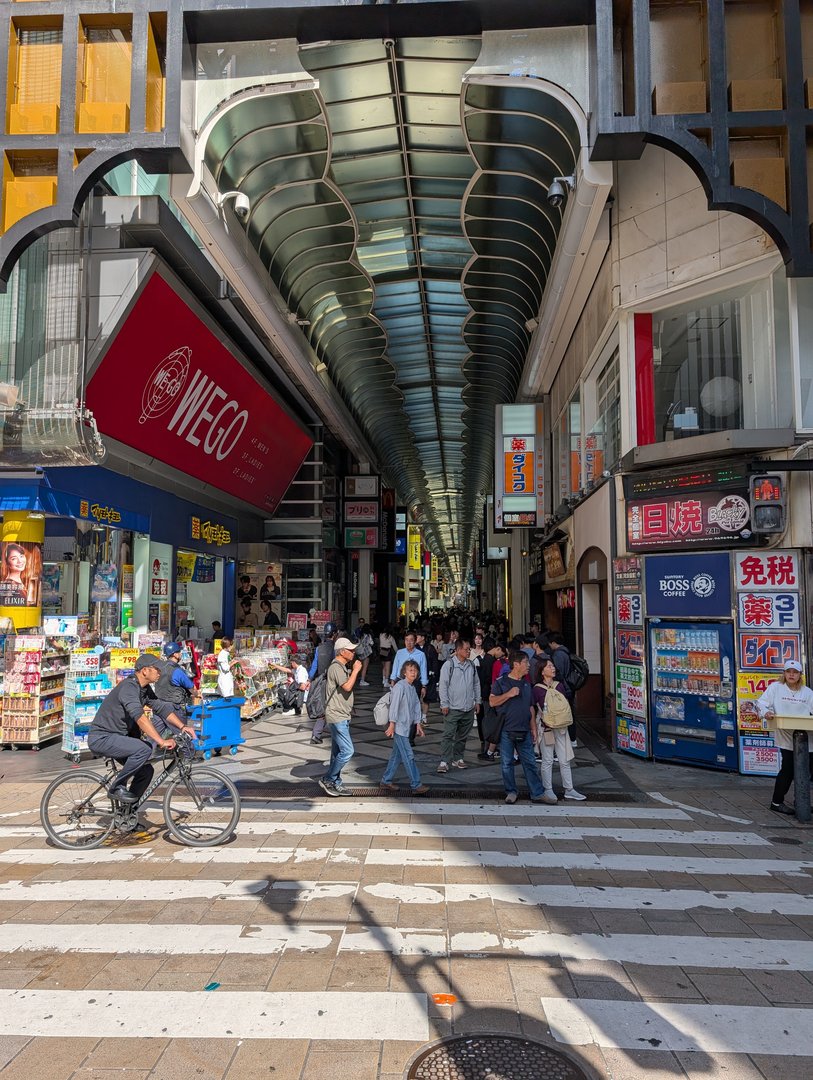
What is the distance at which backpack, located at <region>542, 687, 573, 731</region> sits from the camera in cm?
818

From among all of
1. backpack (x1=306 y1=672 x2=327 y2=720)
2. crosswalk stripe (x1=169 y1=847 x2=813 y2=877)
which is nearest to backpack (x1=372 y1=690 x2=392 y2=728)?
backpack (x1=306 y1=672 x2=327 y2=720)


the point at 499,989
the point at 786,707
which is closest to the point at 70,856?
the point at 499,989

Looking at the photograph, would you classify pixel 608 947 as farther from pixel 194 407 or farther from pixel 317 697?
pixel 194 407

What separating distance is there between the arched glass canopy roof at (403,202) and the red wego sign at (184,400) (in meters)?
2.31

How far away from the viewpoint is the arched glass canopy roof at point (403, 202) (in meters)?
11.7

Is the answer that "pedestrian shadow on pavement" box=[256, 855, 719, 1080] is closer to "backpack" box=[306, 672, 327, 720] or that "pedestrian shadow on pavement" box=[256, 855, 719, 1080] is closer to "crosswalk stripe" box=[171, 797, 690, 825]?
"crosswalk stripe" box=[171, 797, 690, 825]

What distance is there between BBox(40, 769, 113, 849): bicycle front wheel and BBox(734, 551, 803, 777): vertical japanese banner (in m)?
7.81

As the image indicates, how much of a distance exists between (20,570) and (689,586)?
1029 centimetres

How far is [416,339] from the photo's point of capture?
24.2 metres

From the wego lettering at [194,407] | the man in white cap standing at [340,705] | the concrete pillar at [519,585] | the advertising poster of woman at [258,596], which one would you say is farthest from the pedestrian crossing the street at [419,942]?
the concrete pillar at [519,585]

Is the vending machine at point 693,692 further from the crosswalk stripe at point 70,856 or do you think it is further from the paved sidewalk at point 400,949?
the crosswalk stripe at point 70,856

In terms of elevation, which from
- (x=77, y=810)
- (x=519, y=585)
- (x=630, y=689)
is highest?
(x=519, y=585)

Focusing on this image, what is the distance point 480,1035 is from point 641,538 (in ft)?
28.4

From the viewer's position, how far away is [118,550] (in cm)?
1480
